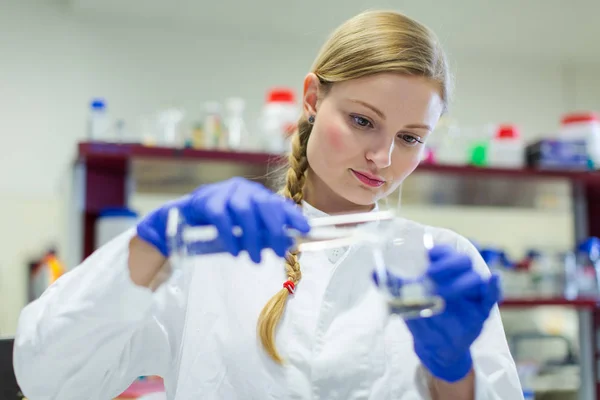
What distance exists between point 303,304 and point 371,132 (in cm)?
30

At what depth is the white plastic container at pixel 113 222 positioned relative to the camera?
2205mm

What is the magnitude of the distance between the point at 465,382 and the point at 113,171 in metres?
1.75

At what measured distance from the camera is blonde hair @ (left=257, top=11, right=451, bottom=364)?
98 cm

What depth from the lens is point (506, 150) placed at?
2.60 meters

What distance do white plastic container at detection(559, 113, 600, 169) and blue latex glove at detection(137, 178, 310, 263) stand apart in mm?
2212

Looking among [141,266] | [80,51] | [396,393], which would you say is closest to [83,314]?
[141,266]

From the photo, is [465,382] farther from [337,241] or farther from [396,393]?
[337,241]

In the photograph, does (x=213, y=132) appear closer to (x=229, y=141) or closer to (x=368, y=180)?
(x=229, y=141)

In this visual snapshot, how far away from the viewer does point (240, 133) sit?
2.41m

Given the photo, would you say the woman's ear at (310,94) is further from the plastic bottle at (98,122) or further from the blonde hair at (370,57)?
the plastic bottle at (98,122)

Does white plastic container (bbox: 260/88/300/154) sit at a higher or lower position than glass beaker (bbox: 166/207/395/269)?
higher

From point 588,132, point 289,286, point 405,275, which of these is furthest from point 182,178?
point 405,275

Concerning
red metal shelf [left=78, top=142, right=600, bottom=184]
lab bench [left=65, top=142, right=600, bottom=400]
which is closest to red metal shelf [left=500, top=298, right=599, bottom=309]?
lab bench [left=65, top=142, right=600, bottom=400]

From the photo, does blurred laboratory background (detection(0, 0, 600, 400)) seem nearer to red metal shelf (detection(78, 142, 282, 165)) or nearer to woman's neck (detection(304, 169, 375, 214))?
red metal shelf (detection(78, 142, 282, 165))
